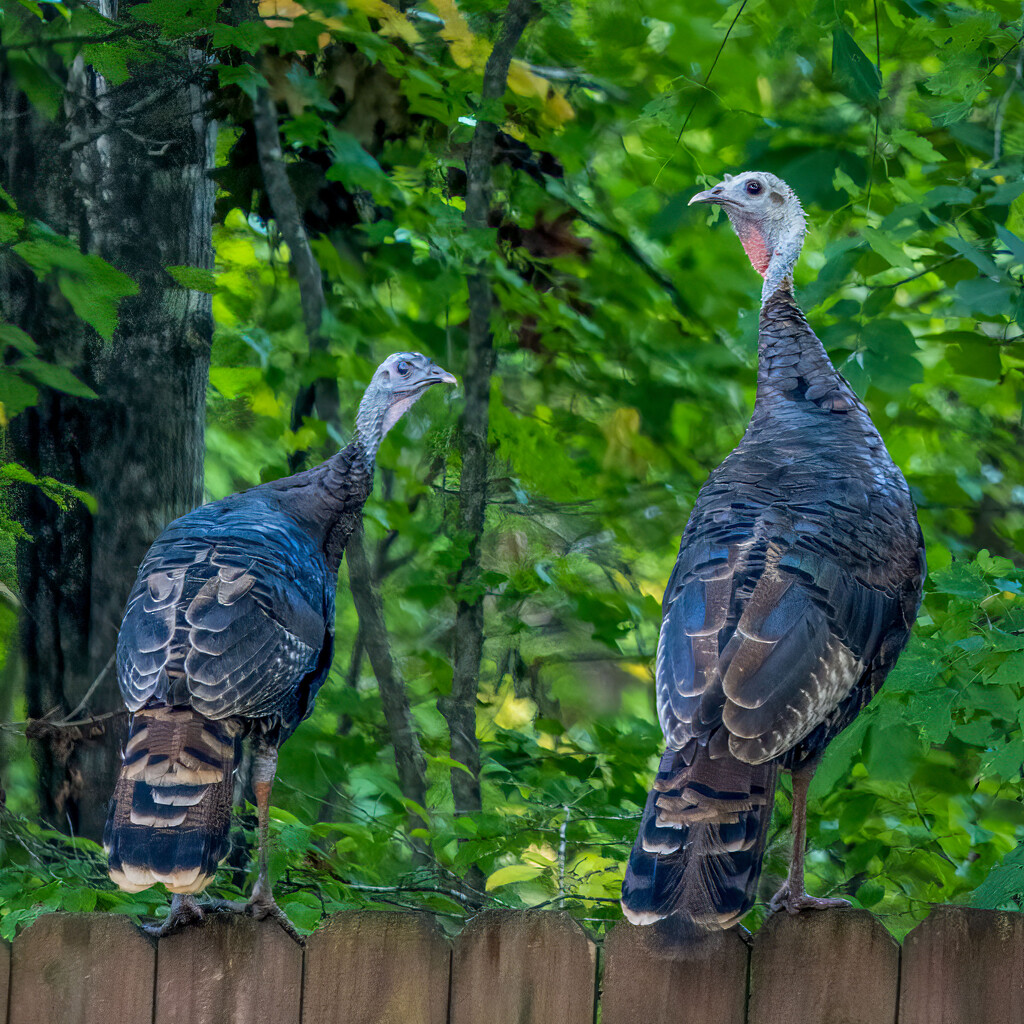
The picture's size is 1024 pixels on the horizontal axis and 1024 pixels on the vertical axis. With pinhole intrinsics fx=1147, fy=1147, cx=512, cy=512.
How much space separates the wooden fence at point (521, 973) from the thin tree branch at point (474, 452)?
1.95m

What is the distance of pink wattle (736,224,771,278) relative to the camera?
2.96m

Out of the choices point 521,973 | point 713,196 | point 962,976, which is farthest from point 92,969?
point 713,196

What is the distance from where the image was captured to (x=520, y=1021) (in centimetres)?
190

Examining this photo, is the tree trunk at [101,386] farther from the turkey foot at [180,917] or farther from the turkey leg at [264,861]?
the turkey foot at [180,917]

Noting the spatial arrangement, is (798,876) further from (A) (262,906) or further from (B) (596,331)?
(B) (596,331)

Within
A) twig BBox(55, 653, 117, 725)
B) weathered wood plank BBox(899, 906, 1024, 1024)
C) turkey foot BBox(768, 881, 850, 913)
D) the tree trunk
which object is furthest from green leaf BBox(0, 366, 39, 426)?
weathered wood plank BBox(899, 906, 1024, 1024)

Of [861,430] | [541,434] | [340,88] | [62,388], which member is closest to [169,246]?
[62,388]

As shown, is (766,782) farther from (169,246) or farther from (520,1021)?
(169,246)

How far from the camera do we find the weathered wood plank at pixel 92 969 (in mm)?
1942

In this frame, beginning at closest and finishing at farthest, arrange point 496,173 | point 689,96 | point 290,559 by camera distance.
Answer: point 290,559 < point 689,96 < point 496,173

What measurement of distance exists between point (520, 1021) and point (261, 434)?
343 cm

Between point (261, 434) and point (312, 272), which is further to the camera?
point (261, 434)

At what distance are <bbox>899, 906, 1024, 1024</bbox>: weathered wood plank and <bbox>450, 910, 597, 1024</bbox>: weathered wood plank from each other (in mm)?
546

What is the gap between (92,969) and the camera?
1.95 meters
